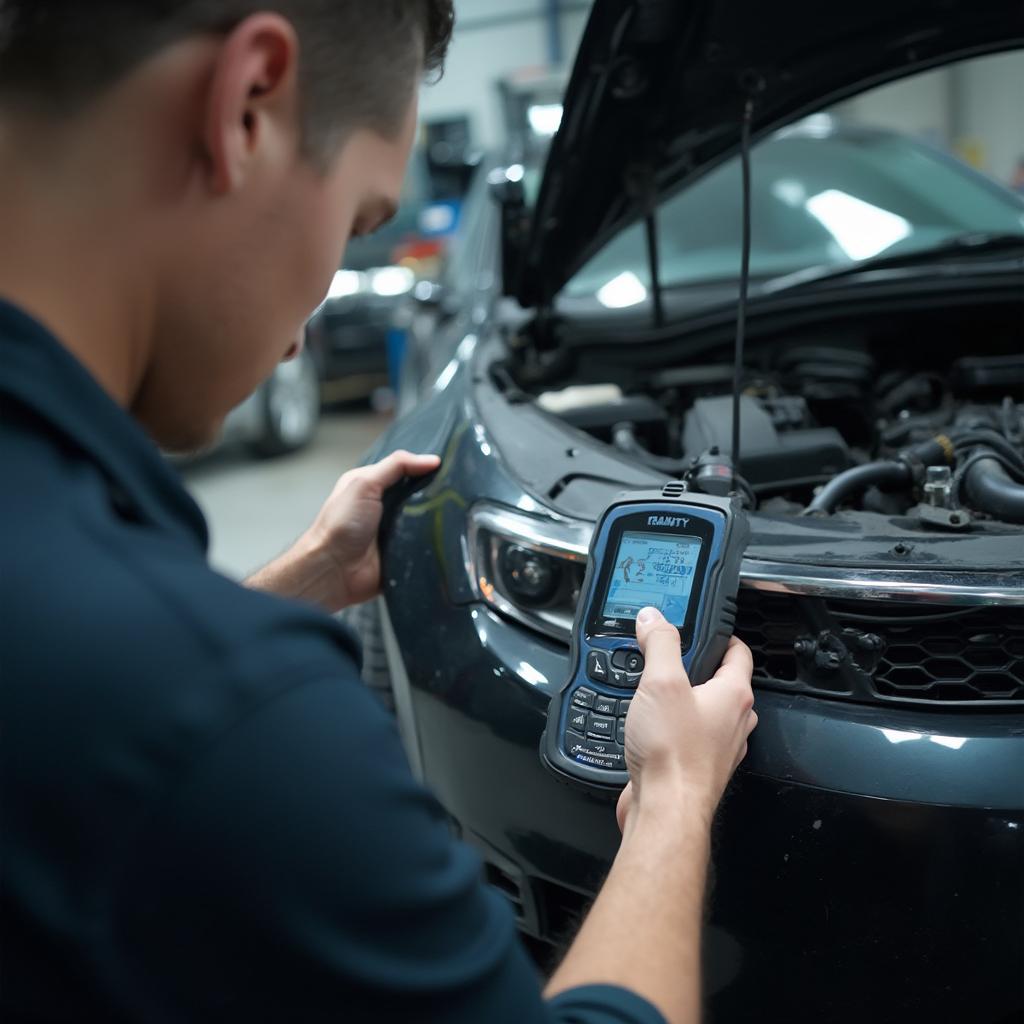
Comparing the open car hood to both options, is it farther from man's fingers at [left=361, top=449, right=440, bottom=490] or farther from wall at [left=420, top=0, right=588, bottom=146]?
wall at [left=420, top=0, right=588, bottom=146]

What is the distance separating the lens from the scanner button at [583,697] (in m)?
1.18

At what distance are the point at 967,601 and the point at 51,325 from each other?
36.6 inches

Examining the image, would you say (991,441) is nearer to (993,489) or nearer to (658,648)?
(993,489)

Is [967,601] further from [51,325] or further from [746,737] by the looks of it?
[51,325]

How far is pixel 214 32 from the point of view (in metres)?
0.67

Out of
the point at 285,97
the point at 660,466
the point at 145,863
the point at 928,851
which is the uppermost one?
the point at 285,97

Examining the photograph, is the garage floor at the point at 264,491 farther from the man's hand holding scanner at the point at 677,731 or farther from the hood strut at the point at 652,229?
the man's hand holding scanner at the point at 677,731

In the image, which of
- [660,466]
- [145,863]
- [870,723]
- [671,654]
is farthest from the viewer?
[660,466]

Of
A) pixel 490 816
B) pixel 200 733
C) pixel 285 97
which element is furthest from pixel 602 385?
pixel 200 733

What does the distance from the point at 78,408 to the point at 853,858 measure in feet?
2.97

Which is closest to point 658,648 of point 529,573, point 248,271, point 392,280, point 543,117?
point 529,573

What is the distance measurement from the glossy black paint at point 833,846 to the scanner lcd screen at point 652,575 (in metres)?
0.16

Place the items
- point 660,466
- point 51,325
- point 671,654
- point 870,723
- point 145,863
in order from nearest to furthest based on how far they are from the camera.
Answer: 1. point 145,863
2. point 51,325
3. point 671,654
4. point 870,723
5. point 660,466

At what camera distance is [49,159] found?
651 millimetres
